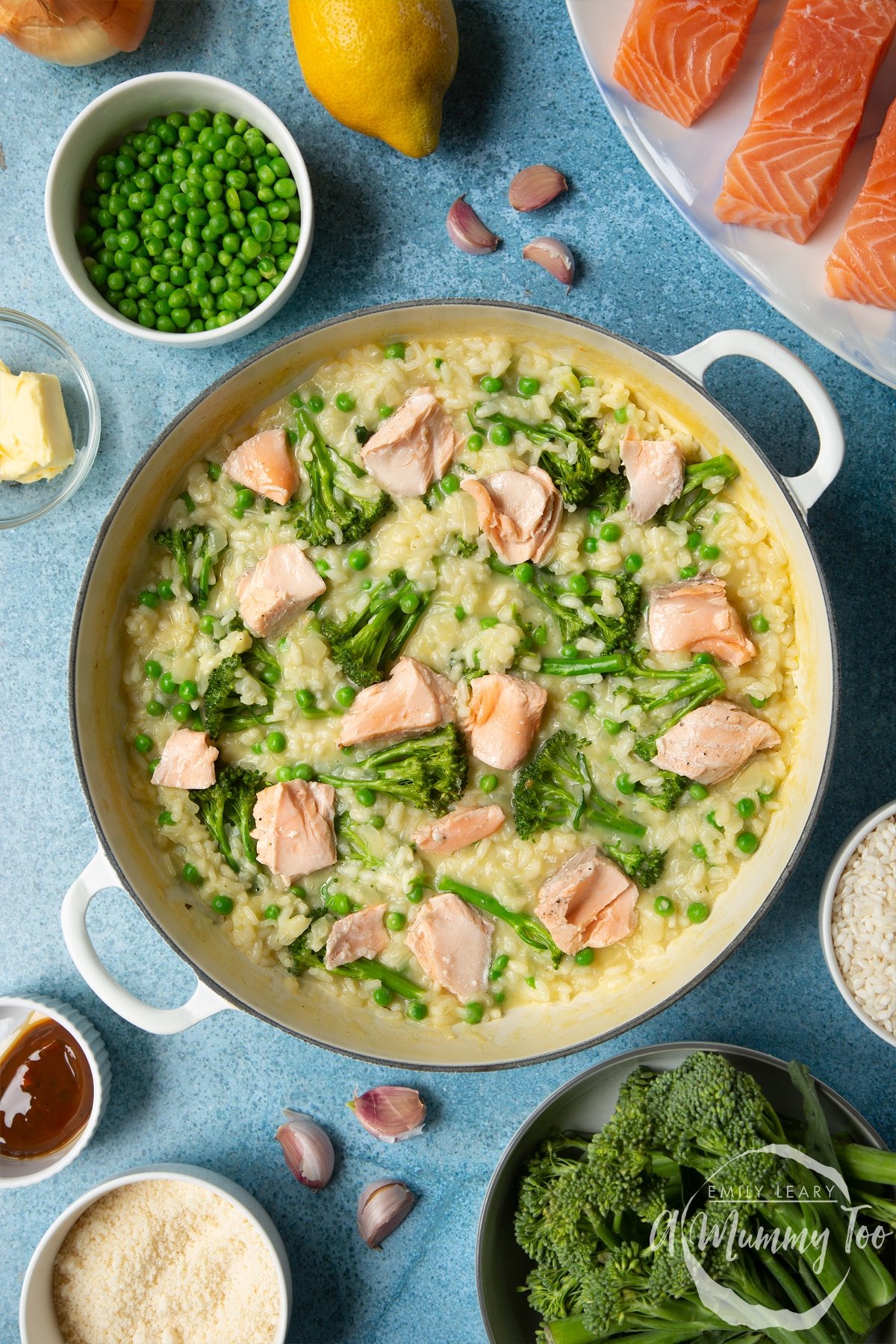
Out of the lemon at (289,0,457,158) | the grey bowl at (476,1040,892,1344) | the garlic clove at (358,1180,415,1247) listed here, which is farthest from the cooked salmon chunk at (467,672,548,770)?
the lemon at (289,0,457,158)

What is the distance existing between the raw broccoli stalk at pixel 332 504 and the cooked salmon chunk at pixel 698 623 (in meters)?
1.07

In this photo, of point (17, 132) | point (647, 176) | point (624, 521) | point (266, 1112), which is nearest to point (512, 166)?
point (647, 176)

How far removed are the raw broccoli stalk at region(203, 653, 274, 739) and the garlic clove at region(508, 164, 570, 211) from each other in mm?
2057

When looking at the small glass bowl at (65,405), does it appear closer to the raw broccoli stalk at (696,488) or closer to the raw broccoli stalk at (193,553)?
the raw broccoli stalk at (193,553)

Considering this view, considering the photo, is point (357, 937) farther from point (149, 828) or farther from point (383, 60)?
point (383, 60)

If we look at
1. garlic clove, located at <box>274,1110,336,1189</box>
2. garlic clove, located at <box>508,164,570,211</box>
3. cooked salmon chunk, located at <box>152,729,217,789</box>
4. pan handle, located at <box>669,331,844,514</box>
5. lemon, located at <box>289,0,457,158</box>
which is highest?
lemon, located at <box>289,0,457,158</box>

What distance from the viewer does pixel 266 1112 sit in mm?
4105

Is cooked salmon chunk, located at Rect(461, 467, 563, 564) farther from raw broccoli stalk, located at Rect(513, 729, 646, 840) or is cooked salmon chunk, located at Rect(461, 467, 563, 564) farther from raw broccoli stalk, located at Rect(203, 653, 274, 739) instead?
raw broccoli stalk, located at Rect(203, 653, 274, 739)

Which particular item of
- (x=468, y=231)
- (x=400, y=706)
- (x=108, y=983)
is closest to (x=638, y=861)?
(x=400, y=706)

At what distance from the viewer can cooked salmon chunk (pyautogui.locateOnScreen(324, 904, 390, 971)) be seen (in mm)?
3656

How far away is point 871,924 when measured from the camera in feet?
11.9

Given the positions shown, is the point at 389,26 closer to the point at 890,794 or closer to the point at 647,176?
the point at 647,176

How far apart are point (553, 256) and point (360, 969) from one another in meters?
2.79

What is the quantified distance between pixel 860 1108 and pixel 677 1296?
1144 mm
